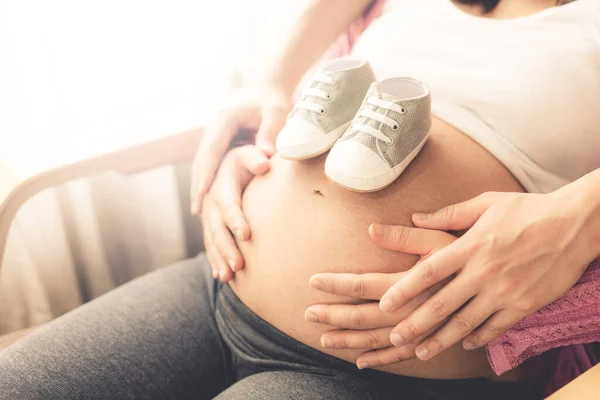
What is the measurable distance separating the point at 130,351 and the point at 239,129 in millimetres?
438

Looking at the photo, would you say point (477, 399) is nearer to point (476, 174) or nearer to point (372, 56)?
point (476, 174)

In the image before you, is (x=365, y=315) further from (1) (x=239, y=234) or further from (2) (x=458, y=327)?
(1) (x=239, y=234)

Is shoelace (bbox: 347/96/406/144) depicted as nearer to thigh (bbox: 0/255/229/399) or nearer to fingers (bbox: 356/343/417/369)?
fingers (bbox: 356/343/417/369)

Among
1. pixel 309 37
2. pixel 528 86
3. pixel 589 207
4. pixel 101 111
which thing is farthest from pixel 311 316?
pixel 101 111

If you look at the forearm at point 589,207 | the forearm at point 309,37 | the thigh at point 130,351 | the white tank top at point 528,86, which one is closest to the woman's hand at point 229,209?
the thigh at point 130,351

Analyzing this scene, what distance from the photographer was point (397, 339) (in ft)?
2.01

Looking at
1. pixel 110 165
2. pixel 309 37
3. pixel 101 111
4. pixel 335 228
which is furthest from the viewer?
pixel 101 111

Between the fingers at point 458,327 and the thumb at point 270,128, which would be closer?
the fingers at point 458,327

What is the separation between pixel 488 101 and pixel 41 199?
3.19ft

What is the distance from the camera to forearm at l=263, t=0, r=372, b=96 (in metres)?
1.00

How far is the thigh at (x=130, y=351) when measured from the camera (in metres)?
0.71

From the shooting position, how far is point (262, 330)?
0.75 metres

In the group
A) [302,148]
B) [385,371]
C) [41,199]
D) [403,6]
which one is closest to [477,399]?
[385,371]

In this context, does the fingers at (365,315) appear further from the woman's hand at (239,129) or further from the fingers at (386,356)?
the woman's hand at (239,129)
